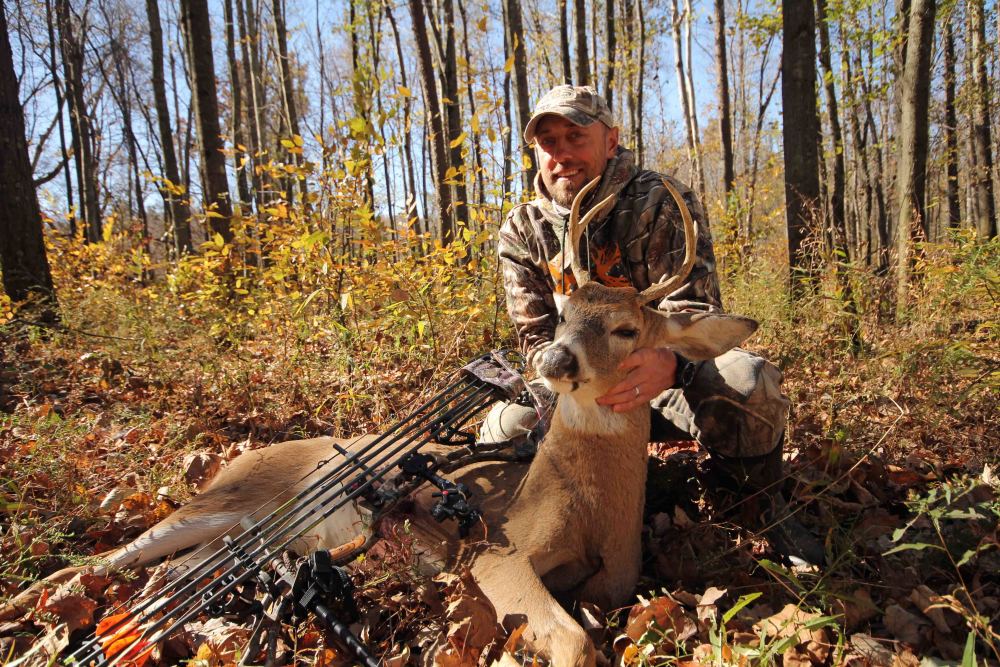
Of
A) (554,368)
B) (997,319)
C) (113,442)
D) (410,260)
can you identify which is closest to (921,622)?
(554,368)

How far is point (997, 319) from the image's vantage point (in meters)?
3.33

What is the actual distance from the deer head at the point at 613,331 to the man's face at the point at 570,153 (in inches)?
33.2

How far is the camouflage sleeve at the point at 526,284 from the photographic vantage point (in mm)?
3297

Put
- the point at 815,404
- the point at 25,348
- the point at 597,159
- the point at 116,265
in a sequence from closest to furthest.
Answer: the point at 597,159 → the point at 815,404 → the point at 25,348 → the point at 116,265

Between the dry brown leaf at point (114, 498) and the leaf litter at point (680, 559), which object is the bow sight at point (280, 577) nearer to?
the leaf litter at point (680, 559)

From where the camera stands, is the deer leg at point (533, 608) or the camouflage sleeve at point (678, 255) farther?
the camouflage sleeve at point (678, 255)

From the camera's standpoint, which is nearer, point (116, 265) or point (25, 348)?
point (25, 348)

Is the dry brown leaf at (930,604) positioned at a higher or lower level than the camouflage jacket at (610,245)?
lower

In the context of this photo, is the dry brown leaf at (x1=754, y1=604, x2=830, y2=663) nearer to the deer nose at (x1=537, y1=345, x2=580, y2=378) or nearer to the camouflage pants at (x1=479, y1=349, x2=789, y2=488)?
the camouflage pants at (x1=479, y1=349, x2=789, y2=488)

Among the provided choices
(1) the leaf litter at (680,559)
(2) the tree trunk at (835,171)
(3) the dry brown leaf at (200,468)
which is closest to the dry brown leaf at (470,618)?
(1) the leaf litter at (680,559)

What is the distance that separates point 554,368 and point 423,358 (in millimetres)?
2550

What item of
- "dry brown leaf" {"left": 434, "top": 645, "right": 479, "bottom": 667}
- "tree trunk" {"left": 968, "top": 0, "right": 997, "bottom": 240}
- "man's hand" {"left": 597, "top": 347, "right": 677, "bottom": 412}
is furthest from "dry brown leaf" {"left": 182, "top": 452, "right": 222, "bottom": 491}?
"tree trunk" {"left": 968, "top": 0, "right": 997, "bottom": 240}

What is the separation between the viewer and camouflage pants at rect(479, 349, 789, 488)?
2742mm

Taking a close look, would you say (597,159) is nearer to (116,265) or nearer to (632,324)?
(632,324)
